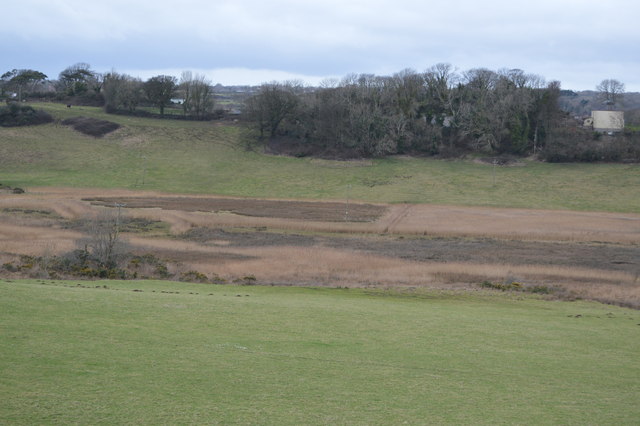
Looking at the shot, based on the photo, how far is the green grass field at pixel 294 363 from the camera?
36.9 ft

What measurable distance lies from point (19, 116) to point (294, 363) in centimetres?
10700

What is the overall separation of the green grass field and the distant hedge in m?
96.3

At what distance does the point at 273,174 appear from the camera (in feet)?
300

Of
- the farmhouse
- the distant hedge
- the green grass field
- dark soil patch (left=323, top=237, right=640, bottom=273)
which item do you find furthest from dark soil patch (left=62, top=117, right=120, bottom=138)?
the green grass field

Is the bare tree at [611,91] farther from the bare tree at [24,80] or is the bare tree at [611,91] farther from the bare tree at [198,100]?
the bare tree at [24,80]

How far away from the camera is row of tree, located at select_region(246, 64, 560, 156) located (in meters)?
103

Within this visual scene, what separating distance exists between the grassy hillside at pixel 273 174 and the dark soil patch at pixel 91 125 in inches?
69.8

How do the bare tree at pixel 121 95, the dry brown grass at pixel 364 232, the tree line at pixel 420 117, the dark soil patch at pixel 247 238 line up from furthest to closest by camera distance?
1. the bare tree at pixel 121 95
2. the tree line at pixel 420 117
3. the dark soil patch at pixel 247 238
4. the dry brown grass at pixel 364 232

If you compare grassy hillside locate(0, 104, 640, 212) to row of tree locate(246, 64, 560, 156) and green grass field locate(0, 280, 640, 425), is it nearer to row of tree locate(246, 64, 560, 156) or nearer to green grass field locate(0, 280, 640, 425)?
row of tree locate(246, 64, 560, 156)

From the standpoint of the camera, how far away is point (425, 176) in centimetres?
9031

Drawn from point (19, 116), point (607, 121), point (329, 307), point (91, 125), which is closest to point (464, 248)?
point (329, 307)

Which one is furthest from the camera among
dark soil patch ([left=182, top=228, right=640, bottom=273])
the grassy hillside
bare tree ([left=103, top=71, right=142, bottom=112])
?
bare tree ([left=103, top=71, right=142, bottom=112])

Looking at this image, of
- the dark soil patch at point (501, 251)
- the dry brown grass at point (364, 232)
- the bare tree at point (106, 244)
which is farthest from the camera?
the dark soil patch at point (501, 251)

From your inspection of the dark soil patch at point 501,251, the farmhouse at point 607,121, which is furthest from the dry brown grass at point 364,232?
the farmhouse at point 607,121
